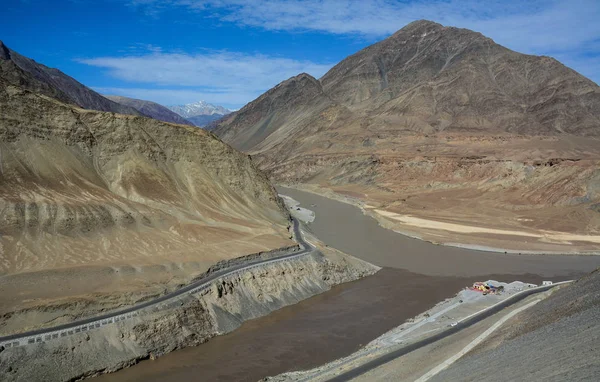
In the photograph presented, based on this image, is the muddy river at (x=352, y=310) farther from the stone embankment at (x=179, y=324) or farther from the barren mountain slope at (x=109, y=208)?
the barren mountain slope at (x=109, y=208)

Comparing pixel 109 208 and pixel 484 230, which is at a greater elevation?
pixel 109 208

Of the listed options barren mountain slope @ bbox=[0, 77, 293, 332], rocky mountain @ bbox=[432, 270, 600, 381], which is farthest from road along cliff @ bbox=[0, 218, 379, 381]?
rocky mountain @ bbox=[432, 270, 600, 381]

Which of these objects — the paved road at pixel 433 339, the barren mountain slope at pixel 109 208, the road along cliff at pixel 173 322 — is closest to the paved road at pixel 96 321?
the road along cliff at pixel 173 322

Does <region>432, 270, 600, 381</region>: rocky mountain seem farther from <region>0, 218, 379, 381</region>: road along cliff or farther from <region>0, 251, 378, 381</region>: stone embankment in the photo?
<region>0, 218, 379, 381</region>: road along cliff

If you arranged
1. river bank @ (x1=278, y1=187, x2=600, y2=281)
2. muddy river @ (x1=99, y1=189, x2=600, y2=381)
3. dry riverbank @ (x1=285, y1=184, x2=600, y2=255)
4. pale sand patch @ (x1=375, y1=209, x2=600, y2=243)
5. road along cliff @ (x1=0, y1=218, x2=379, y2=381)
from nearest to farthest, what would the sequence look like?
road along cliff @ (x1=0, y1=218, x2=379, y2=381) < muddy river @ (x1=99, y1=189, x2=600, y2=381) < river bank @ (x1=278, y1=187, x2=600, y2=281) < dry riverbank @ (x1=285, y1=184, x2=600, y2=255) < pale sand patch @ (x1=375, y1=209, x2=600, y2=243)

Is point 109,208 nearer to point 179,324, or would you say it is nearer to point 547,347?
point 179,324

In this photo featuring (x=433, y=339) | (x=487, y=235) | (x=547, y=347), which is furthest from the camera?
(x=487, y=235)

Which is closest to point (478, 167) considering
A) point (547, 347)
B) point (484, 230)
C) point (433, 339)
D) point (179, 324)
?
point (484, 230)
